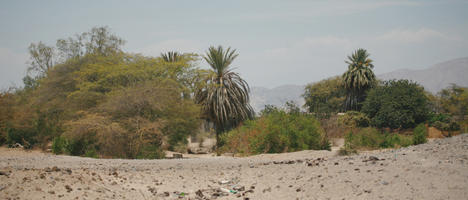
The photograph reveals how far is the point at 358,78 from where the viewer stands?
37312mm

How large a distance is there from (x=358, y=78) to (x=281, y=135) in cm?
2595

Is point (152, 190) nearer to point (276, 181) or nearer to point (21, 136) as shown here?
point (276, 181)

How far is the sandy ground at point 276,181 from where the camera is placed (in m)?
4.90

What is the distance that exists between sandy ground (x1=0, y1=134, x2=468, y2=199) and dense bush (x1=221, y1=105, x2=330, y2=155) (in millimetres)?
5790

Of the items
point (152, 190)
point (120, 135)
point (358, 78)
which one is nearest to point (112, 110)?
point (120, 135)

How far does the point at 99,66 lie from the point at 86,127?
8149 millimetres

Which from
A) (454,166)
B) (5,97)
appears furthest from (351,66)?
(454,166)

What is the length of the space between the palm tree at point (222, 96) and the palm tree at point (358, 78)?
15755 mm

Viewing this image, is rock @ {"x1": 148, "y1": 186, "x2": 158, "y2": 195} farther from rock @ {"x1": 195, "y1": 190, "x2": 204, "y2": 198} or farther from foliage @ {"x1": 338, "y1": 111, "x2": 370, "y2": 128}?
foliage @ {"x1": 338, "y1": 111, "x2": 370, "y2": 128}

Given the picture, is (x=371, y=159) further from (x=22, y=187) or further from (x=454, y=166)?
(x=22, y=187)

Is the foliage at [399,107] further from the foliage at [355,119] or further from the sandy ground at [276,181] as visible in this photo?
the sandy ground at [276,181]

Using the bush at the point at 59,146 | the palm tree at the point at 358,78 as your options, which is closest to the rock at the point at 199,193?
the bush at the point at 59,146

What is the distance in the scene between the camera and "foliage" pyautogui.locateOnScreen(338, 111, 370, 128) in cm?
2763

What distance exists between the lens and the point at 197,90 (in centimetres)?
2594
